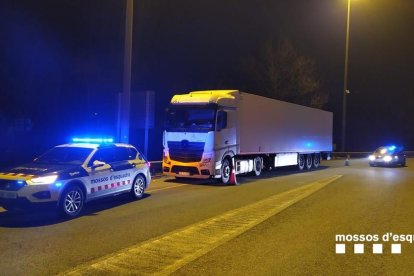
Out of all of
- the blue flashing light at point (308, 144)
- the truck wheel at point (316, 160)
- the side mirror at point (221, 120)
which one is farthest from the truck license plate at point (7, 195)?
the truck wheel at point (316, 160)

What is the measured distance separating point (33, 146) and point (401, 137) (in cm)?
4715

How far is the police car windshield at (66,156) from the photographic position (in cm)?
1044

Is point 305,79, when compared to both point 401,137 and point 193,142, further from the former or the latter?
point 401,137

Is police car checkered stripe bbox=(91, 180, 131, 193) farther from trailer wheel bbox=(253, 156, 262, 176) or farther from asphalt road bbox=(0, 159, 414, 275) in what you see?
trailer wheel bbox=(253, 156, 262, 176)

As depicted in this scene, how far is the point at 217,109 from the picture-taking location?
665 inches

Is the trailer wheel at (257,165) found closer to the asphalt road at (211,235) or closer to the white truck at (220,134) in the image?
the white truck at (220,134)

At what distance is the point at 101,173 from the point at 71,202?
1.26 meters

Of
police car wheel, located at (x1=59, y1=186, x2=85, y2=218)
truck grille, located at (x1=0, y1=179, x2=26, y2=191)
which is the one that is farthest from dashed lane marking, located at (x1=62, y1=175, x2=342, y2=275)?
truck grille, located at (x1=0, y1=179, x2=26, y2=191)

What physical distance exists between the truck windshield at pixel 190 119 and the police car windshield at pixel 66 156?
255 inches

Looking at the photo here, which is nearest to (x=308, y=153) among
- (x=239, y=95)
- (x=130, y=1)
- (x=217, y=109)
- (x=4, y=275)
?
(x=239, y=95)

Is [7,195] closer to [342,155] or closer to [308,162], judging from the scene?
[308,162]

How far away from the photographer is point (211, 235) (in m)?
7.92

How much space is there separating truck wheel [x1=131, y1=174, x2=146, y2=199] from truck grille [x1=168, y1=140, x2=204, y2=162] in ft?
14.1

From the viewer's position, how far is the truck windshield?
16.9 meters
